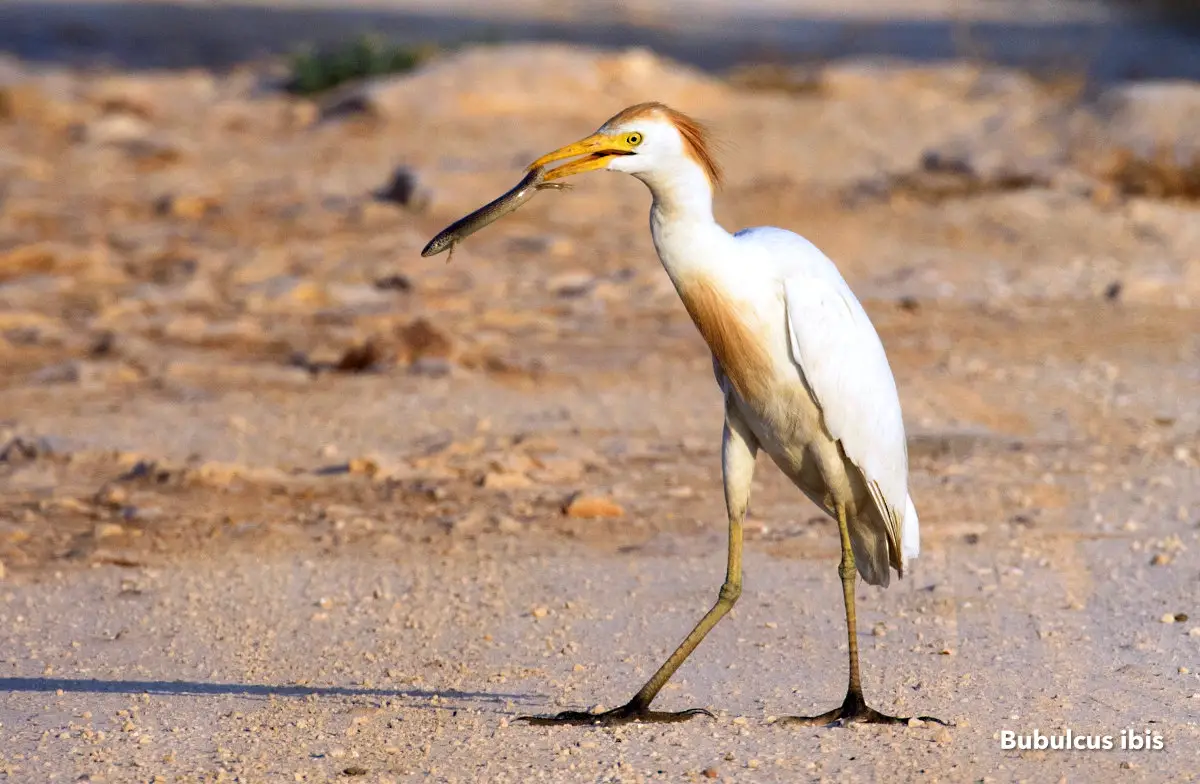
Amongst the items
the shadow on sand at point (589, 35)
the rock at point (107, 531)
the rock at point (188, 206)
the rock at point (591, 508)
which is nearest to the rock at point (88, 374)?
the rock at point (107, 531)

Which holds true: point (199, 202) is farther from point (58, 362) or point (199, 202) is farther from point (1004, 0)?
point (1004, 0)

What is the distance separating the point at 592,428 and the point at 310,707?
3355mm

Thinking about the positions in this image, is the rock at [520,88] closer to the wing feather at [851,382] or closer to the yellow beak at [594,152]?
the wing feather at [851,382]

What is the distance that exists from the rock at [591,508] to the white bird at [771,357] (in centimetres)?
190

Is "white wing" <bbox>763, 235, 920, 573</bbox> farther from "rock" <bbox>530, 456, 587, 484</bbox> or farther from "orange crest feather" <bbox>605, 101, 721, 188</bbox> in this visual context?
"rock" <bbox>530, 456, 587, 484</bbox>

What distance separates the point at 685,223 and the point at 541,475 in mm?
3012

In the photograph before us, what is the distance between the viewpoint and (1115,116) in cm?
1381

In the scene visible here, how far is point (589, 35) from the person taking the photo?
31.8 m

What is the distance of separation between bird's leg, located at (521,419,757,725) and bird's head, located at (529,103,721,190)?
2.57ft

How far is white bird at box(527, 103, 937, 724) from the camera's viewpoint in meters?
3.92

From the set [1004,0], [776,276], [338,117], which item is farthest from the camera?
[1004,0]

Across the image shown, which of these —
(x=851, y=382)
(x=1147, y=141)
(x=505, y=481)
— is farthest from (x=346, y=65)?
(x=851, y=382)

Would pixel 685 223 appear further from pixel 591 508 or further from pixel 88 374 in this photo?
pixel 88 374

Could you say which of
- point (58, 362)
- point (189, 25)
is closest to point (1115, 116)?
point (58, 362)
